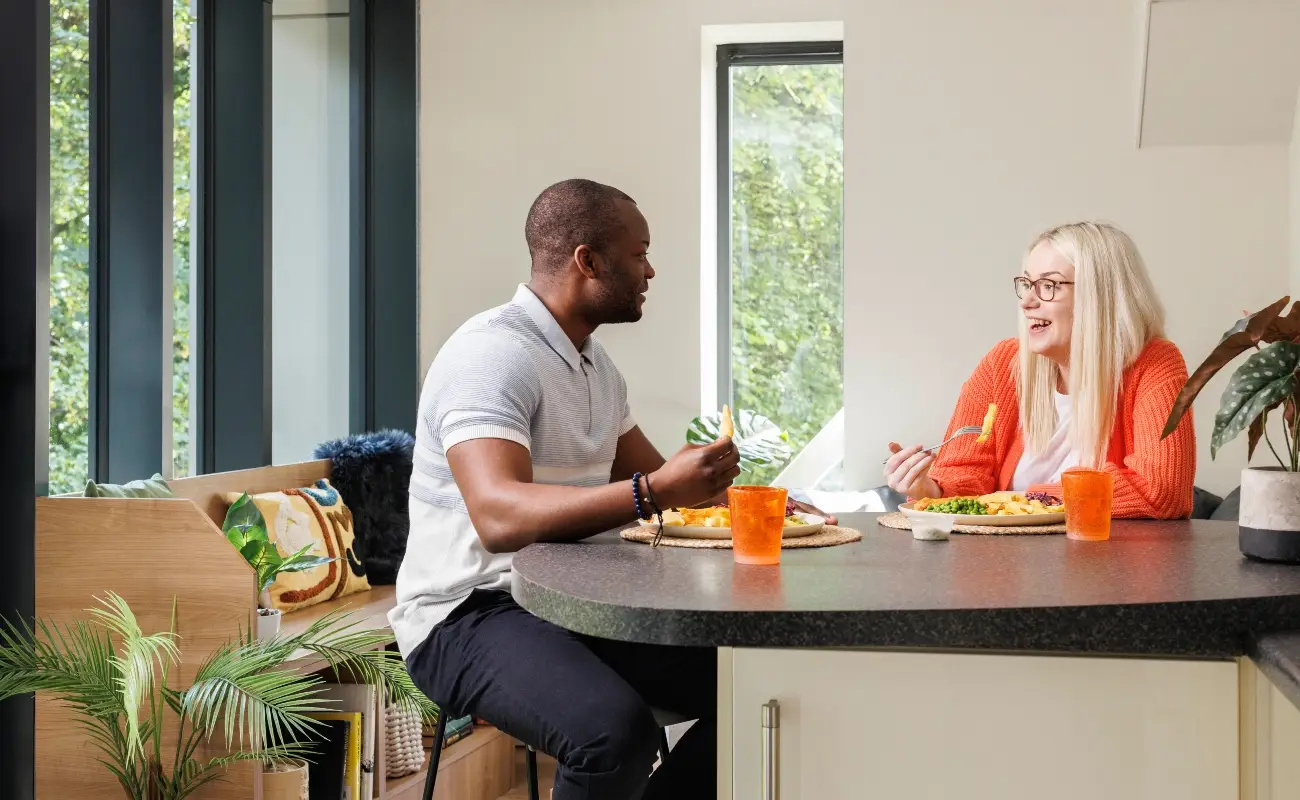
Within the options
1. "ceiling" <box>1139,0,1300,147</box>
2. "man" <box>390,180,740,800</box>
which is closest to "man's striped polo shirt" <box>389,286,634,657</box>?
"man" <box>390,180,740,800</box>

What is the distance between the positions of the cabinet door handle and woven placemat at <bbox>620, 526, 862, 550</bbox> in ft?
1.32

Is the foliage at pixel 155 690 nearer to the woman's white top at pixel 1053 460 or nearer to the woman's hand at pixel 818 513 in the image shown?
the woman's hand at pixel 818 513

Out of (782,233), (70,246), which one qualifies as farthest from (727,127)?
(70,246)

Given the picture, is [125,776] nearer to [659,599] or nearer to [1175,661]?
[659,599]

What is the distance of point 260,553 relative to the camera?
2434 mm

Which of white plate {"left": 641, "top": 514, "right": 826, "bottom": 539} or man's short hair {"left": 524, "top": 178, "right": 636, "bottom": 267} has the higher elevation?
man's short hair {"left": 524, "top": 178, "right": 636, "bottom": 267}

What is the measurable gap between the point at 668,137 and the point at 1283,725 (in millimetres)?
3249

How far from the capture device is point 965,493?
7.27ft

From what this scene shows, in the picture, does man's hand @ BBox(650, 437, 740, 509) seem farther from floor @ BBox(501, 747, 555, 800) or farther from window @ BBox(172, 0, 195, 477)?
window @ BBox(172, 0, 195, 477)

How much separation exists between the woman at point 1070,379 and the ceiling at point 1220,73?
136 centimetres

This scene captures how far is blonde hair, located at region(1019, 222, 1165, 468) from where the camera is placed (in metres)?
2.06

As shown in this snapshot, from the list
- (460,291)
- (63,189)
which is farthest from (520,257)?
(63,189)

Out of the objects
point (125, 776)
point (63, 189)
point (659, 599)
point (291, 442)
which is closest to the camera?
point (659, 599)

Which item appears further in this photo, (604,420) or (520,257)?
(520,257)
